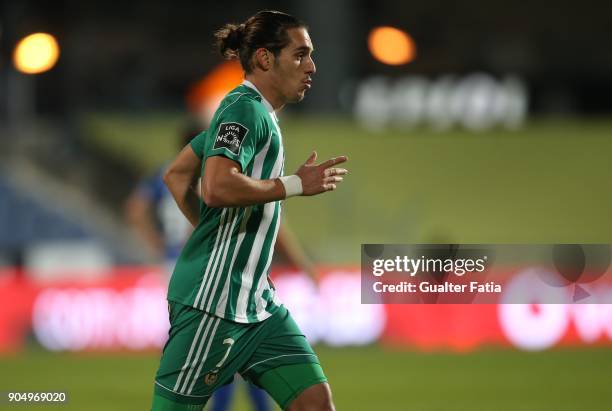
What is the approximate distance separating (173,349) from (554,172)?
18.7 meters

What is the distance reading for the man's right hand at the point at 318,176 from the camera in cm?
486

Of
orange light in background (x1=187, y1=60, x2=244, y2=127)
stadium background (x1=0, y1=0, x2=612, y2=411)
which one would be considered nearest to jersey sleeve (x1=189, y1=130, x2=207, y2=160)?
stadium background (x1=0, y1=0, x2=612, y2=411)

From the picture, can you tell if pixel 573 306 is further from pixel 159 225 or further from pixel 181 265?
pixel 181 265

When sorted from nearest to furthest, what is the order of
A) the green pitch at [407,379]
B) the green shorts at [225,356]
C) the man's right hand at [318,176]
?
1. the man's right hand at [318,176]
2. the green shorts at [225,356]
3. the green pitch at [407,379]

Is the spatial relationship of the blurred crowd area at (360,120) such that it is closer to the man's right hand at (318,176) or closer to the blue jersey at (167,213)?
the blue jersey at (167,213)

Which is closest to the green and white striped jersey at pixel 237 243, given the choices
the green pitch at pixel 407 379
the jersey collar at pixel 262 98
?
the jersey collar at pixel 262 98

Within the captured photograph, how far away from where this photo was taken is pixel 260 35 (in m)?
5.07

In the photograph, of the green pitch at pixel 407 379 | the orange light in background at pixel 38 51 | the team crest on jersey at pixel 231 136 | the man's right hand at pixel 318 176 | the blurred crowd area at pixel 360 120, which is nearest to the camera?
the team crest on jersey at pixel 231 136

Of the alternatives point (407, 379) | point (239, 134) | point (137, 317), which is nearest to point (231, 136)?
→ point (239, 134)

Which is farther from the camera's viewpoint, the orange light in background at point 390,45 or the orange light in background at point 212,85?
the orange light in background at point 212,85

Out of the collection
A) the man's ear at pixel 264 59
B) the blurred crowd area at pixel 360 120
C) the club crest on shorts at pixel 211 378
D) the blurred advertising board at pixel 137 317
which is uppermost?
the blurred crowd area at pixel 360 120

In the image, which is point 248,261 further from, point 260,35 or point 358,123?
point 358,123

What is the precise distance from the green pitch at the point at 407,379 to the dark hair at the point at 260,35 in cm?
485

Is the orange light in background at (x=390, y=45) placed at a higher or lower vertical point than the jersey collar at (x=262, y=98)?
higher
